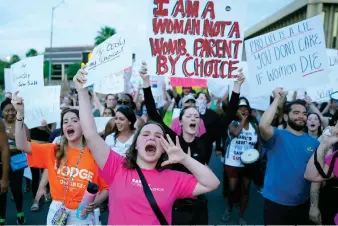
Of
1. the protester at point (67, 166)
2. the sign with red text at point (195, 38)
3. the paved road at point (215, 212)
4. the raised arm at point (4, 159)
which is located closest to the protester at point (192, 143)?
the sign with red text at point (195, 38)

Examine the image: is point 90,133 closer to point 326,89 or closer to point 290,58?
point 290,58

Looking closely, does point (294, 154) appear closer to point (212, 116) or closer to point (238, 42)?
point (238, 42)

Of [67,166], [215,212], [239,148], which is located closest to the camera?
[67,166]

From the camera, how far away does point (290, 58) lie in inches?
150

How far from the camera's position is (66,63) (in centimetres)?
9981

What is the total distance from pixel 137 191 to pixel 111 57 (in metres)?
1.24

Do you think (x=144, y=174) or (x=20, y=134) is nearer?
(x=144, y=174)

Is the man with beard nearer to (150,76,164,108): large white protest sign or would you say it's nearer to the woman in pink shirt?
the woman in pink shirt

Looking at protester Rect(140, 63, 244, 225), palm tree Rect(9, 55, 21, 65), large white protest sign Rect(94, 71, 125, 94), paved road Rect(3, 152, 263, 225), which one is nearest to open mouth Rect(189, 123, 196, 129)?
protester Rect(140, 63, 244, 225)

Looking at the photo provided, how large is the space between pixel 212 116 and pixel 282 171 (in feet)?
6.54

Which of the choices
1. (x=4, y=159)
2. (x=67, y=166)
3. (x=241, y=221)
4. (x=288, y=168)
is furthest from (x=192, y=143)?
(x=241, y=221)

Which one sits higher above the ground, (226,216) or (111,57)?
(111,57)

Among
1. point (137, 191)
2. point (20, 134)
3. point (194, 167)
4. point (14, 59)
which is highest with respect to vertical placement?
point (14, 59)

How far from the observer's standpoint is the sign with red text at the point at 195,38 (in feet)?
13.6
